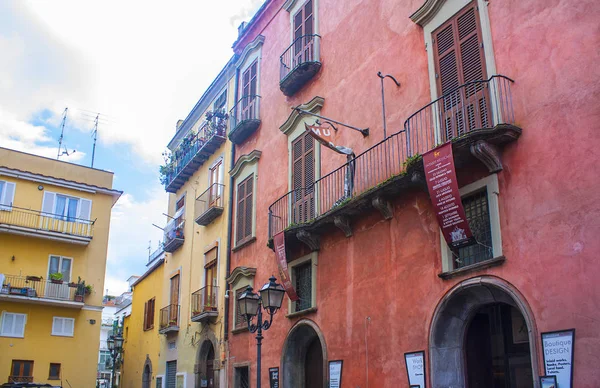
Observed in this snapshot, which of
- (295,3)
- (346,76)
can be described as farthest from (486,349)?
(295,3)

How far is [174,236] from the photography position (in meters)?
26.5

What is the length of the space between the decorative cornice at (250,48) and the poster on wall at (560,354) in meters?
15.3

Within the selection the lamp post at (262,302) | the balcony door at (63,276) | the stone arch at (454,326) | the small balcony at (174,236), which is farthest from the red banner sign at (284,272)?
the balcony door at (63,276)

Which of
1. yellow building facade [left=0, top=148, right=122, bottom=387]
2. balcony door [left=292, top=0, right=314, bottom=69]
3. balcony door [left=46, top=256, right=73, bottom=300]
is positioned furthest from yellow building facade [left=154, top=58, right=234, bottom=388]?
balcony door [left=292, top=0, right=314, bottom=69]

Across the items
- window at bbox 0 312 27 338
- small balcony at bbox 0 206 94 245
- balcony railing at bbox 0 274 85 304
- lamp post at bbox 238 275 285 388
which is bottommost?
lamp post at bbox 238 275 285 388

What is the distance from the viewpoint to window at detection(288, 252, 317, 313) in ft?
51.0

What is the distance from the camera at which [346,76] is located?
15867mm

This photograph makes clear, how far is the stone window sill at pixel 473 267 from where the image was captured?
33.2 feet

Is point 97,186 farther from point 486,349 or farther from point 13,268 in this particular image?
point 486,349

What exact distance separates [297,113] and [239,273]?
18.3 feet

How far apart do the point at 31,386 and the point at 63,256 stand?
857cm

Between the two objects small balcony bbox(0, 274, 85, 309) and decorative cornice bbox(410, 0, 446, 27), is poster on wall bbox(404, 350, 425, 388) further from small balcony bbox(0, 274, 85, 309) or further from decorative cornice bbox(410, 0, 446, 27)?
small balcony bbox(0, 274, 85, 309)

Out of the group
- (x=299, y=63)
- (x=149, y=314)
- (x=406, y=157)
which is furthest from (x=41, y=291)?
(x=406, y=157)

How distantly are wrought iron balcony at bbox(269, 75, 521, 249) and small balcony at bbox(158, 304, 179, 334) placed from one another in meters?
9.81
